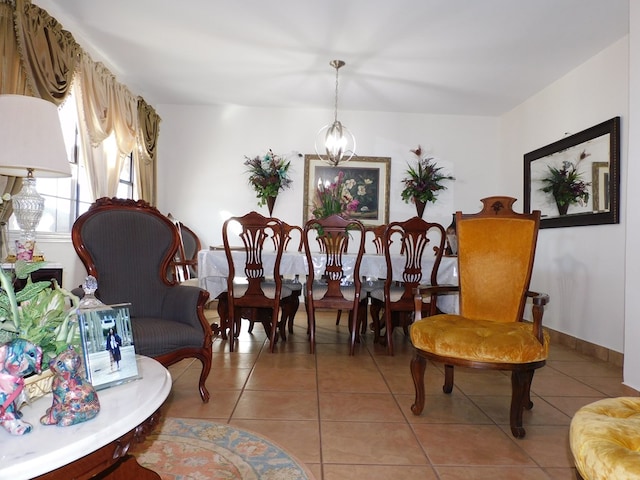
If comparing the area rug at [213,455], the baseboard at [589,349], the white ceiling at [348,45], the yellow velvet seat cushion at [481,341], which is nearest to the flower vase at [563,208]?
the baseboard at [589,349]

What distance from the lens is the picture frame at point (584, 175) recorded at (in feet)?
12.0

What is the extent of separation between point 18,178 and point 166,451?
2240mm

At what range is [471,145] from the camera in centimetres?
602

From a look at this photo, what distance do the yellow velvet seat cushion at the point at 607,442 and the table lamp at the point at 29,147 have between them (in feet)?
8.45

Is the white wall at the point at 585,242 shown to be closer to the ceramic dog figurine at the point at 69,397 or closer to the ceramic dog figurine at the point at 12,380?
the ceramic dog figurine at the point at 69,397

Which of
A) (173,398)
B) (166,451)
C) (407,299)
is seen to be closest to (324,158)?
(407,299)

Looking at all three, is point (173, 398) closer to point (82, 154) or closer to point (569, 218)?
point (82, 154)

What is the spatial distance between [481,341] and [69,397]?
66.0 inches

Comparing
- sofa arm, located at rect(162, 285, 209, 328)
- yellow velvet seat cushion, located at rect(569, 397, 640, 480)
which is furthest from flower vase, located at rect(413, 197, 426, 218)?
yellow velvet seat cushion, located at rect(569, 397, 640, 480)

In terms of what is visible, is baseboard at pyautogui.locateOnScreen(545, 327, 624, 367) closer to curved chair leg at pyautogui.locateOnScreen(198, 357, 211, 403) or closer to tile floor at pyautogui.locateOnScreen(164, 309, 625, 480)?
tile floor at pyautogui.locateOnScreen(164, 309, 625, 480)

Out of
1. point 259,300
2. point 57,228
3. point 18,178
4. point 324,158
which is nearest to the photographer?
point 18,178

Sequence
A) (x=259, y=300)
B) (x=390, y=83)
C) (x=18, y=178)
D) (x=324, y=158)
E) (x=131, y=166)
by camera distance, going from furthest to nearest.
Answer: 1. (x=324, y=158)
2. (x=131, y=166)
3. (x=390, y=83)
4. (x=259, y=300)
5. (x=18, y=178)

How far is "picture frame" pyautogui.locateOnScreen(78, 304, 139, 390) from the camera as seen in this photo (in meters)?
1.02

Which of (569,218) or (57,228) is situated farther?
(569,218)
